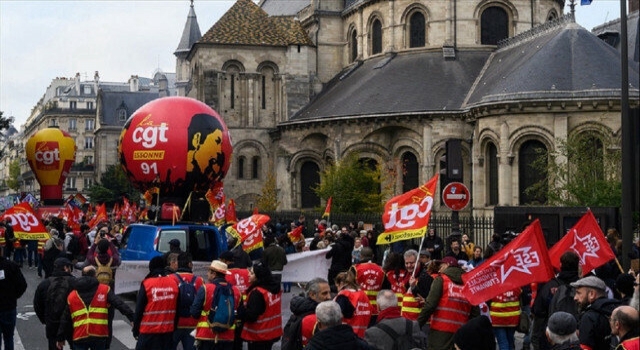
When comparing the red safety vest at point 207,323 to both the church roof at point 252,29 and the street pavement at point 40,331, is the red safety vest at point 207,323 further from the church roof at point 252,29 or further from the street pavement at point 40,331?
the church roof at point 252,29

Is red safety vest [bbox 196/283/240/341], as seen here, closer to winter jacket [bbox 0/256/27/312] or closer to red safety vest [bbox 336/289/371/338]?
red safety vest [bbox 336/289/371/338]

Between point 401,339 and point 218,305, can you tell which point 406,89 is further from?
point 401,339

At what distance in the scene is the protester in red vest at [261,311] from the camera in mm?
10641

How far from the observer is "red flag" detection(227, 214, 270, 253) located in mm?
19375

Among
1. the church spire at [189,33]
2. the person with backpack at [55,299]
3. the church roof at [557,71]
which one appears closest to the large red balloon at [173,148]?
the person with backpack at [55,299]

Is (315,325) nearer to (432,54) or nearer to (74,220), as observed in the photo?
(74,220)

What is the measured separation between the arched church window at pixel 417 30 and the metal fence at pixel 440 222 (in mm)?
9570

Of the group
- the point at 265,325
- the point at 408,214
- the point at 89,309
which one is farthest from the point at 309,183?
the point at 265,325

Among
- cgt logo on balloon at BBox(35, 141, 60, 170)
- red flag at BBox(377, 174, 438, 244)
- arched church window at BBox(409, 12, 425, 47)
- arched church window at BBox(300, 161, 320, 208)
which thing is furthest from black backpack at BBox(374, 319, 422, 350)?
cgt logo on balloon at BBox(35, 141, 60, 170)

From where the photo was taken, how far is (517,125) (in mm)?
37625

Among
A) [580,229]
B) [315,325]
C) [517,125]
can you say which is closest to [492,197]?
[517,125]

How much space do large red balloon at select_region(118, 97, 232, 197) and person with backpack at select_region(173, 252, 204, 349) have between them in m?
11.8

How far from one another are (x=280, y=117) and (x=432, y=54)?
9.44m

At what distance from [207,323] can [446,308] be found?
2.55 m
